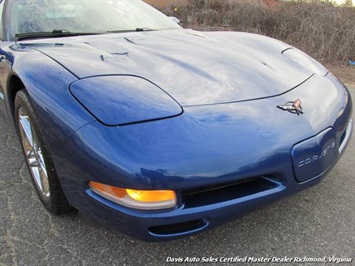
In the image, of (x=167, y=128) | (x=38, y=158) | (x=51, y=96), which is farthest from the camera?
(x=38, y=158)

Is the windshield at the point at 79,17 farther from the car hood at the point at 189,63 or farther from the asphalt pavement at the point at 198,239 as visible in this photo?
the asphalt pavement at the point at 198,239

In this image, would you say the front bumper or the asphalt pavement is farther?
the asphalt pavement

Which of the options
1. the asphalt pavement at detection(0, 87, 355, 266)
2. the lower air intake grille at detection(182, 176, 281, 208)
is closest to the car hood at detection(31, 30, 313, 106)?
the lower air intake grille at detection(182, 176, 281, 208)

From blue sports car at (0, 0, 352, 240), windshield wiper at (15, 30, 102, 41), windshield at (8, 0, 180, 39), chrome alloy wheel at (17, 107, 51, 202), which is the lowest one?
chrome alloy wheel at (17, 107, 51, 202)

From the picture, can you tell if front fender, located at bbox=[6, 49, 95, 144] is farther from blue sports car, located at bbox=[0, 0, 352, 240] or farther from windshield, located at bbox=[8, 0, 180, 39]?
windshield, located at bbox=[8, 0, 180, 39]

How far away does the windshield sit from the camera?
8.56 feet

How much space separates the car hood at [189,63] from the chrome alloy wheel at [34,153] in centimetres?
44

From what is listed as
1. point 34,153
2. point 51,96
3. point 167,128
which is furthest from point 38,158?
point 167,128

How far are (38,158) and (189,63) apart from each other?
106cm

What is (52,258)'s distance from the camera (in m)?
1.69

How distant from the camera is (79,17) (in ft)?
9.16

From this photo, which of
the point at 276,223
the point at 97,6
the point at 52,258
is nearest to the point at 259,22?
the point at 97,6

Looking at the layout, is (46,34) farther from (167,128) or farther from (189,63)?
(167,128)

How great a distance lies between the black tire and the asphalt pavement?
0.43ft
